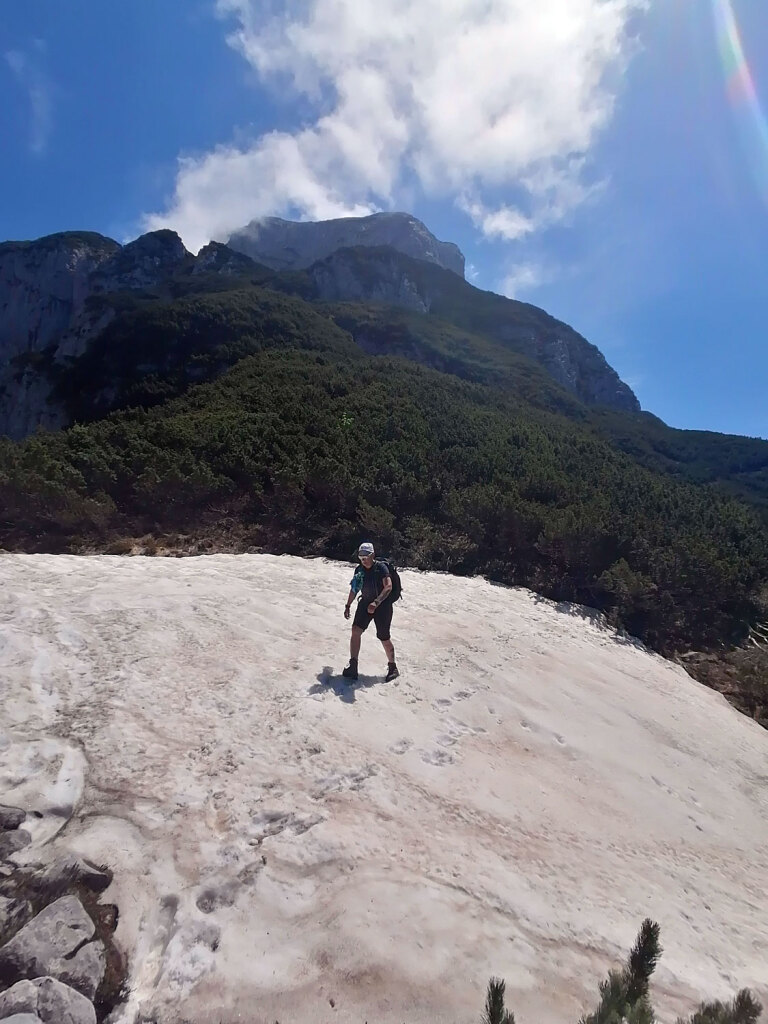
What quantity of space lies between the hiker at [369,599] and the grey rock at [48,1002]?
4.34m

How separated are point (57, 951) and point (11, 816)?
1.28 meters

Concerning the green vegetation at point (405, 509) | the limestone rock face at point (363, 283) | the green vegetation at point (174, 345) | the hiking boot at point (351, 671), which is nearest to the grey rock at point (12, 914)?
the hiking boot at point (351, 671)

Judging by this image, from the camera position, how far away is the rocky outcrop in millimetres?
142250

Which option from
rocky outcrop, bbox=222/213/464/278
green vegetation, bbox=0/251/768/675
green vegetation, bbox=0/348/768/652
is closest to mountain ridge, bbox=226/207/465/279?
rocky outcrop, bbox=222/213/464/278

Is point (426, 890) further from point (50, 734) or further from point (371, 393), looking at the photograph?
point (371, 393)

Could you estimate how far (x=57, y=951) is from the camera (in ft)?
9.96

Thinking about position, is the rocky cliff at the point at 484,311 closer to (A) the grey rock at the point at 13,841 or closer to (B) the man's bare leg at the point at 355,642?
(B) the man's bare leg at the point at 355,642

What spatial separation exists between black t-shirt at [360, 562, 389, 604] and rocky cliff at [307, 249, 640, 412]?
3458 inches

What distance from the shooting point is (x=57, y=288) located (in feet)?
275

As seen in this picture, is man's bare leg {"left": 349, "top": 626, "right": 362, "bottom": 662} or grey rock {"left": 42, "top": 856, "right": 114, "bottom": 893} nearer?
grey rock {"left": 42, "top": 856, "right": 114, "bottom": 893}

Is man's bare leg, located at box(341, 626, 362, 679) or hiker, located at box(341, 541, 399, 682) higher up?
hiker, located at box(341, 541, 399, 682)

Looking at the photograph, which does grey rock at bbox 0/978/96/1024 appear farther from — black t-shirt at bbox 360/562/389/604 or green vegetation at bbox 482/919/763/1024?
black t-shirt at bbox 360/562/389/604

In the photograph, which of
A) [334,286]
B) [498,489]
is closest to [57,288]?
[334,286]

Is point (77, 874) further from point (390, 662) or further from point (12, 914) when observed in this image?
point (390, 662)
